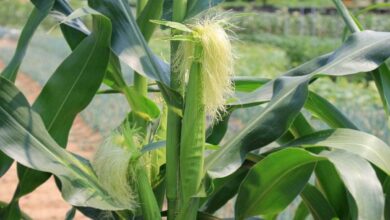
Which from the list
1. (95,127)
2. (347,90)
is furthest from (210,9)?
(347,90)

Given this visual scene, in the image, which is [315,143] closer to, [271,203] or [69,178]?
[271,203]

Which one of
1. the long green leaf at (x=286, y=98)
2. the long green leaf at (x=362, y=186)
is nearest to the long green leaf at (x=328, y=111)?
the long green leaf at (x=286, y=98)

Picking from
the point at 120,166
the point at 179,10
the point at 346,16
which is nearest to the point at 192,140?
the point at 120,166

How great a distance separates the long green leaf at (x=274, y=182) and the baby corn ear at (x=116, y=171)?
21 cm

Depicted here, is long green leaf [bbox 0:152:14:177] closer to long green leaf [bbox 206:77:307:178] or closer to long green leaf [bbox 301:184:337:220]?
long green leaf [bbox 206:77:307:178]

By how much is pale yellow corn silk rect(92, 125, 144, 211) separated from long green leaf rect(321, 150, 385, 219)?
13.2 inches

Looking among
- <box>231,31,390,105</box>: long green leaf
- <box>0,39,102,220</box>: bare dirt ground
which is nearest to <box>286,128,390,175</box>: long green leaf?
<box>231,31,390,105</box>: long green leaf

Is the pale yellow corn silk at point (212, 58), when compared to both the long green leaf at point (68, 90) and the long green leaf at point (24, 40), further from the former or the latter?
the long green leaf at point (24, 40)

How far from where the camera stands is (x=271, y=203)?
116cm

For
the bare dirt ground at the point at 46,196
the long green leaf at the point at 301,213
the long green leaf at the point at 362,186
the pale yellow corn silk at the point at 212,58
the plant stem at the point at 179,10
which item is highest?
the plant stem at the point at 179,10

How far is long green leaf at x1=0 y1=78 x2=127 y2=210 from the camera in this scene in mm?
1021

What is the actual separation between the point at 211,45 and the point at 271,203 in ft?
1.14

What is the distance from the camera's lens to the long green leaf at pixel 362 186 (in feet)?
3.05

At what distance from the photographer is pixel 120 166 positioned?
41.6 inches
